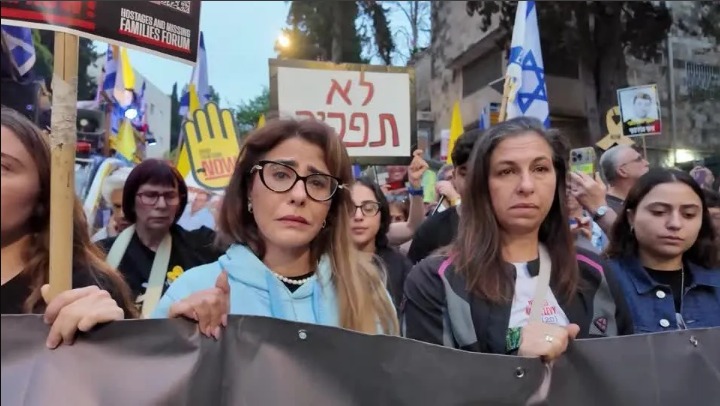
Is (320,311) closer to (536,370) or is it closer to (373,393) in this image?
(373,393)

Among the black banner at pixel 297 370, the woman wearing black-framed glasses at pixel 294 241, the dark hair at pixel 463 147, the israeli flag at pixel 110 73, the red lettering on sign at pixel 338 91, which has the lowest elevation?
the black banner at pixel 297 370

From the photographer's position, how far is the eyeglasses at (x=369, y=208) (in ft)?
11.8

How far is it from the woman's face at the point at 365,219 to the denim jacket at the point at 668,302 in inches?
56.4

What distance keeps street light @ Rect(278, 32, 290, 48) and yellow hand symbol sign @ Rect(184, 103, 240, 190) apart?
86 cm

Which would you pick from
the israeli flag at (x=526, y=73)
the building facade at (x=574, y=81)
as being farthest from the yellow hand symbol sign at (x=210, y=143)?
the building facade at (x=574, y=81)

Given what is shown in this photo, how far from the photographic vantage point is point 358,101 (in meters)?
3.80

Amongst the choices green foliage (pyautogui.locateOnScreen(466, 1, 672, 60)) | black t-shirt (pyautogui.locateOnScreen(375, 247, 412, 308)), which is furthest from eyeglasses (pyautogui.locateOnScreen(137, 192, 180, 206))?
green foliage (pyautogui.locateOnScreen(466, 1, 672, 60))

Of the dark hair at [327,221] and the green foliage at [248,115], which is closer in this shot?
the dark hair at [327,221]

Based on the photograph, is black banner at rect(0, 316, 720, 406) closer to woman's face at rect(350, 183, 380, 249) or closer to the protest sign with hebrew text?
woman's face at rect(350, 183, 380, 249)

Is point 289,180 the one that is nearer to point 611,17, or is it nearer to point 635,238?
point 635,238

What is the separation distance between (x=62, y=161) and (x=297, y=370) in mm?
688

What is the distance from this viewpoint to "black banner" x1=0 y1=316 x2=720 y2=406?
1427 mm

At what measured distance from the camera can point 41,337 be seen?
1399mm

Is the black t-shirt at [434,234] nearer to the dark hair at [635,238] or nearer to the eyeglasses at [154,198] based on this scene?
the dark hair at [635,238]
